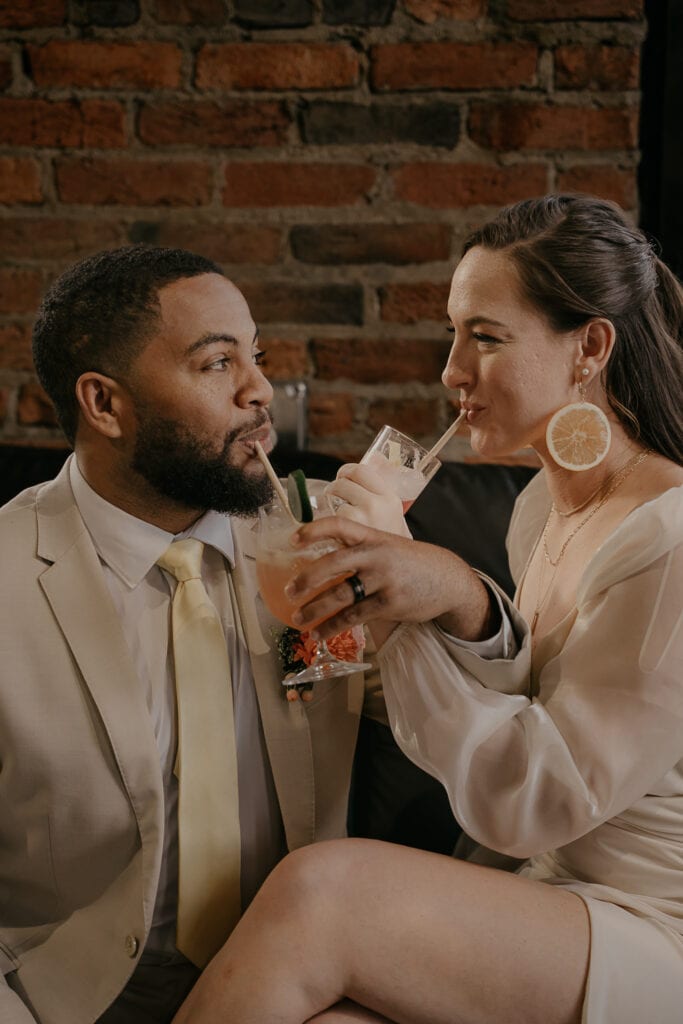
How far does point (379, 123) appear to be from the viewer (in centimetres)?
212

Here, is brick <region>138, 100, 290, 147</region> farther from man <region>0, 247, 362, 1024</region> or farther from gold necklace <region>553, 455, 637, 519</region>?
gold necklace <region>553, 455, 637, 519</region>

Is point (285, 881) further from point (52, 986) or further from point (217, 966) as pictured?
point (52, 986)

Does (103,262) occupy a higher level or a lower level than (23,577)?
higher

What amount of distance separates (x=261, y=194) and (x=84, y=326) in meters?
0.76

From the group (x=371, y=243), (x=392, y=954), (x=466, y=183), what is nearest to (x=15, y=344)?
(x=371, y=243)

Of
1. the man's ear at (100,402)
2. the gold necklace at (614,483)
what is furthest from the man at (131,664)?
the gold necklace at (614,483)

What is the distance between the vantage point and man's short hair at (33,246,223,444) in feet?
4.95

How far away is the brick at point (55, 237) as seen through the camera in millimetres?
2182

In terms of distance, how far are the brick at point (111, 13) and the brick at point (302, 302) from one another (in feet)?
1.91

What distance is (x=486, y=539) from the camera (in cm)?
191

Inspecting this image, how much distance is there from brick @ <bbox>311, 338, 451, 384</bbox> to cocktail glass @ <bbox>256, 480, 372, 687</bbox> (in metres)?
0.89

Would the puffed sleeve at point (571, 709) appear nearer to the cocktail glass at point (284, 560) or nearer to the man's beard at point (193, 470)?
the cocktail glass at point (284, 560)

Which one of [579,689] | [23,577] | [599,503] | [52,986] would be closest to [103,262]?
[23,577]

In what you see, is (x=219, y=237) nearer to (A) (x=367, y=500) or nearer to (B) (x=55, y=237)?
(B) (x=55, y=237)
